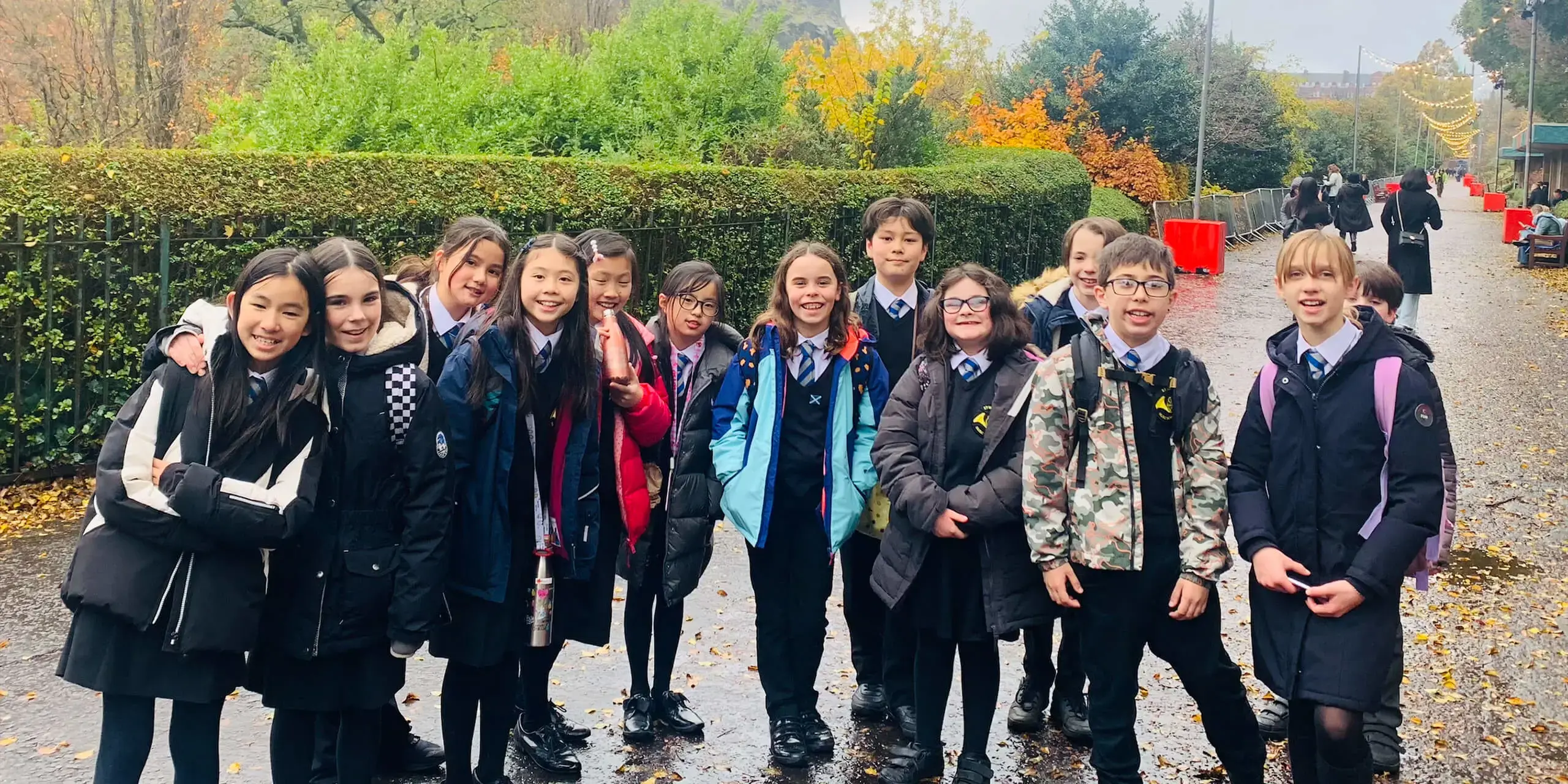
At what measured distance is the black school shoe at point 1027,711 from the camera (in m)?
4.81

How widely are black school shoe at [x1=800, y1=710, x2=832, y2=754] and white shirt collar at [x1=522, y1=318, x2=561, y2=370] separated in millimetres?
1617

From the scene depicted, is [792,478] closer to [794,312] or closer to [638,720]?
[794,312]

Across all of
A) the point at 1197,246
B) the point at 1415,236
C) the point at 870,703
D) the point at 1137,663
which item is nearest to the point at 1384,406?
the point at 1137,663

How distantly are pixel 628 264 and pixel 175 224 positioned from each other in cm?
447

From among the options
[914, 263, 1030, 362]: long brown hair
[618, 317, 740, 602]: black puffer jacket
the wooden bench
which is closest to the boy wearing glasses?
[914, 263, 1030, 362]: long brown hair

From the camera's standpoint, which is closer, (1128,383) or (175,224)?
(1128,383)

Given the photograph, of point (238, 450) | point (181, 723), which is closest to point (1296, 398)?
point (238, 450)

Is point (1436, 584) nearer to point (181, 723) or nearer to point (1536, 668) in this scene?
point (1536, 668)

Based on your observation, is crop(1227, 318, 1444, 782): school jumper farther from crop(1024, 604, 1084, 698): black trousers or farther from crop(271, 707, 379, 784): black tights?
crop(271, 707, 379, 784): black tights

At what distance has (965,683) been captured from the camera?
13.9 ft

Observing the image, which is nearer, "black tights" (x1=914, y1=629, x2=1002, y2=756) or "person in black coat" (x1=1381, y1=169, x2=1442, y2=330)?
"black tights" (x1=914, y1=629, x2=1002, y2=756)

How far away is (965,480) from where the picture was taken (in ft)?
13.8

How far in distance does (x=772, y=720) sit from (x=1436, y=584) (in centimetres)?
401

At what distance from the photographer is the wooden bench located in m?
24.8
